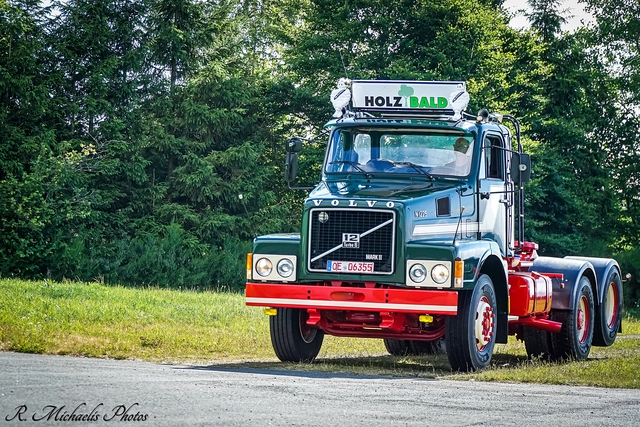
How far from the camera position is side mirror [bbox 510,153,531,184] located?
15.5m

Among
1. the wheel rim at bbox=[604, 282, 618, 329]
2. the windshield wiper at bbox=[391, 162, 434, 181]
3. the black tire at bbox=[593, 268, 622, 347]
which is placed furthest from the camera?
the wheel rim at bbox=[604, 282, 618, 329]

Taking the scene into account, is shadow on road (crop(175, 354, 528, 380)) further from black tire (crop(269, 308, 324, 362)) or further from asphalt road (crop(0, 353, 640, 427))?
asphalt road (crop(0, 353, 640, 427))

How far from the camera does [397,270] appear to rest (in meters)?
13.7

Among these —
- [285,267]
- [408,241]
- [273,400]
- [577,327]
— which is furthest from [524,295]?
[273,400]

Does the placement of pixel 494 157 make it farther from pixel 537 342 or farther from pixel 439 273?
pixel 537 342

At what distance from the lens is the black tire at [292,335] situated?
1474 cm

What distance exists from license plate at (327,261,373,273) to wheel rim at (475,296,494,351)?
1.53m

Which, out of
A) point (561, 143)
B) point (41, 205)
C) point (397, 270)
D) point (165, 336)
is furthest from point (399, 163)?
point (561, 143)

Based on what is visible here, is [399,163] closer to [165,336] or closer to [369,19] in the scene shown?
[165,336]

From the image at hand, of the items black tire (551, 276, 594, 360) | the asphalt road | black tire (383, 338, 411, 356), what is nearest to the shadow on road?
the asphalt road

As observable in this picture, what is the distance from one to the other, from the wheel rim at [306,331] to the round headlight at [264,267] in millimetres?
1123

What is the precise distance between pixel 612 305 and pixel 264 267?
306 inches

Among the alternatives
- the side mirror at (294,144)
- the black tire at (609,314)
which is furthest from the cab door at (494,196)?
the black tire at (609,314)

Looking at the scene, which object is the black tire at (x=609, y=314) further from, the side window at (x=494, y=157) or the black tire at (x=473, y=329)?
the black tire at (x=473, y=329)
